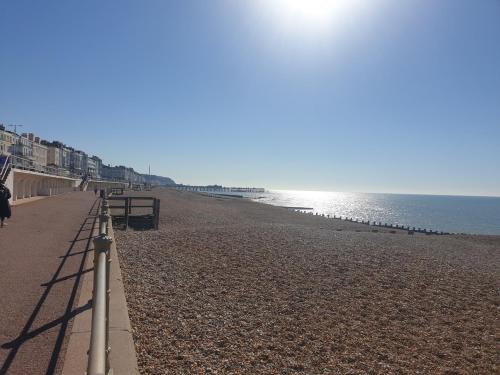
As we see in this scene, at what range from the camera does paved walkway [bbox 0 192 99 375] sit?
3842 millimetres

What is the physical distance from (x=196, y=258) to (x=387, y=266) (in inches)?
243

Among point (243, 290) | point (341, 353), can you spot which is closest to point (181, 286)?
point (243, 290)

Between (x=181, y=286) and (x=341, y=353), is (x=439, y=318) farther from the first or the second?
(x=181, y=286)

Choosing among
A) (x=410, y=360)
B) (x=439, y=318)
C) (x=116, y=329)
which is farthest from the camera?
(x=439, y=318)

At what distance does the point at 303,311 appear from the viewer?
24.8 feet

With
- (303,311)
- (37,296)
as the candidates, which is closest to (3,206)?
(37,296)

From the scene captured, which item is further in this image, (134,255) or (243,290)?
(134,255)

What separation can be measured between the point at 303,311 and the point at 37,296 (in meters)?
4.59

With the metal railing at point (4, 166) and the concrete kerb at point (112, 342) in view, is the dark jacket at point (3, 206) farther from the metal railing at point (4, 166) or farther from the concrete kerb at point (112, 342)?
the concrete kerb at point (112, 342)

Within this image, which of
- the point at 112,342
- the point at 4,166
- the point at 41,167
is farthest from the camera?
the point at 41,167

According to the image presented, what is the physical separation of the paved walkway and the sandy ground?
1043 millimetres

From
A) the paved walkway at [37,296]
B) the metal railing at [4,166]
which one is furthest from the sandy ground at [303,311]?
the metal railing at [4,166]

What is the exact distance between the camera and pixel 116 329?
181 inches

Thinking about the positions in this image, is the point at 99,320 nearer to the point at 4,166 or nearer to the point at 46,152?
the point at 4,166
